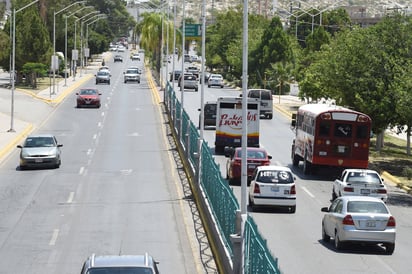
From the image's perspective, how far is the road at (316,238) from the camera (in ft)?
74.8

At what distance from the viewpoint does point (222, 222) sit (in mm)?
23062

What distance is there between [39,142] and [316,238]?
1889 centimetres

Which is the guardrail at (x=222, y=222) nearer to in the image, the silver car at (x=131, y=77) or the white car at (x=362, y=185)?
the white car at (x=362, y=185)

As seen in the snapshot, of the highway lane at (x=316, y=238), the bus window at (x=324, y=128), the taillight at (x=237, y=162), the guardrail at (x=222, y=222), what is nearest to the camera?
the guardrail at (x=222, y=222)

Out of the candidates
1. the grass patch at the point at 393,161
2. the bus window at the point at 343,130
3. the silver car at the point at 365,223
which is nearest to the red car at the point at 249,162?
the bus window at the point at 343,130

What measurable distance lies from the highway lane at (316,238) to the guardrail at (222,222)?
1.61 m

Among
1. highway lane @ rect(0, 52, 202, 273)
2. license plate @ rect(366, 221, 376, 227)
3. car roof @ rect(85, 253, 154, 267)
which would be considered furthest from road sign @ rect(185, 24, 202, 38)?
car roof @ rect(85, 253, 154, 267)

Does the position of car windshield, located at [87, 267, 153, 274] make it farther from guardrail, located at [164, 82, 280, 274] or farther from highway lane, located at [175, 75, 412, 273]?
highway lane, located at [175, 75, 412, 273]

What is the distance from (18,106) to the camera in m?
70.9

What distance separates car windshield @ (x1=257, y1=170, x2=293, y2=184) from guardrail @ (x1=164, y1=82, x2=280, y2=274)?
194cm

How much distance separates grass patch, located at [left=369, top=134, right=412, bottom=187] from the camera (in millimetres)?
44372

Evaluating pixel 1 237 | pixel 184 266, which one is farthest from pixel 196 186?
pixel 184 266

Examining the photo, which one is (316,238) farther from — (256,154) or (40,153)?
(40,153)

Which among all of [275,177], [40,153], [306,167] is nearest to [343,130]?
[306,167]
